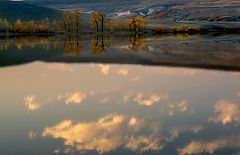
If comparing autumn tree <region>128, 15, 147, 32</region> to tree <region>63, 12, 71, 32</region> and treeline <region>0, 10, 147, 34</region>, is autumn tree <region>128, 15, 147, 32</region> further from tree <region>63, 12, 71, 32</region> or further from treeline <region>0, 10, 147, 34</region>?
tree <region>63, 12, 71, 32</region>

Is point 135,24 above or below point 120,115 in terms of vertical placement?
below

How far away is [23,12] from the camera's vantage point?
163 meters

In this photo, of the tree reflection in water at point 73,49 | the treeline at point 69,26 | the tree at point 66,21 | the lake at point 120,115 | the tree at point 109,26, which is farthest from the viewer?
the tree at point 109,26

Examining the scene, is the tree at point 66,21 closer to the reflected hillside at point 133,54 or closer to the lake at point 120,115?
the reflected hillside at point 133,54

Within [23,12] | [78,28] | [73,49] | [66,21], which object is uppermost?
[23,12]

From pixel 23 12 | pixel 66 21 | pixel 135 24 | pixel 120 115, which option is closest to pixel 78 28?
pixel 66 21

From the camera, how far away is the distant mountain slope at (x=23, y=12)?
6009 inches

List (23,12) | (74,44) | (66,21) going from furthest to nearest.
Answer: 1. (23,12)
2. (66,21)
3. (74,44)

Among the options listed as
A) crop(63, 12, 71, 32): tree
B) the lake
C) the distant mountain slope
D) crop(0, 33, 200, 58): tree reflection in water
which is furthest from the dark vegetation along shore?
the lake

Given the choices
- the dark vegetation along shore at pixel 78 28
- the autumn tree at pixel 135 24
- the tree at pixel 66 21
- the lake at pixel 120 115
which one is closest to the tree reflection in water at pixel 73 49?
the lake at pixel 120 115

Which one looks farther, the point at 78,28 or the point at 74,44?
the point at 78,28

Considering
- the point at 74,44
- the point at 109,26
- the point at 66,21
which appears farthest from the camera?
the point at 109,26

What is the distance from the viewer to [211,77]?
2044cm

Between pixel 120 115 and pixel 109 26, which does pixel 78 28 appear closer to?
pixel 109 26
